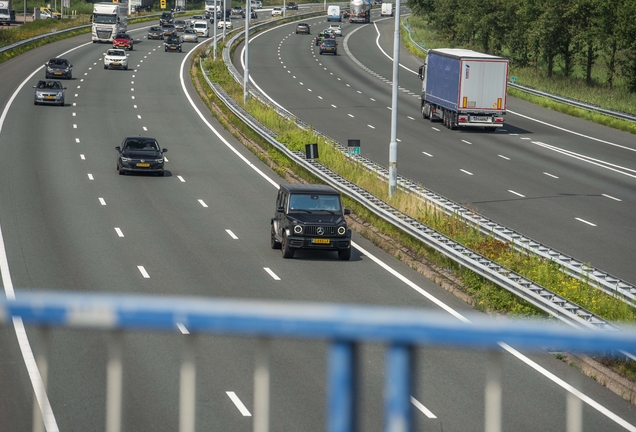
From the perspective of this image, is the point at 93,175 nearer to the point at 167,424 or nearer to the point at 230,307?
the point at 167,424

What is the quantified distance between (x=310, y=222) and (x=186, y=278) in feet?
14.5

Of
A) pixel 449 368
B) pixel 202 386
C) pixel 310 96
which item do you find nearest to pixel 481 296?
pixel 449 368

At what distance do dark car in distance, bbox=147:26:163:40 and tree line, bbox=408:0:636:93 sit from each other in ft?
96.5

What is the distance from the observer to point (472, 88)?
52.3 m

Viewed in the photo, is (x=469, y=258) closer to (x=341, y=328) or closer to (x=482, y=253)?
(x=482, y=253)

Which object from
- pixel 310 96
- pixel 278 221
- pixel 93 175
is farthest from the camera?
pixel 310 96

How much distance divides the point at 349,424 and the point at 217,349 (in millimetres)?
13455

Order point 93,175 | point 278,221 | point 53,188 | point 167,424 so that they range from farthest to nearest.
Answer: point 93,175
point 53,188
point 278,221
point 167,424

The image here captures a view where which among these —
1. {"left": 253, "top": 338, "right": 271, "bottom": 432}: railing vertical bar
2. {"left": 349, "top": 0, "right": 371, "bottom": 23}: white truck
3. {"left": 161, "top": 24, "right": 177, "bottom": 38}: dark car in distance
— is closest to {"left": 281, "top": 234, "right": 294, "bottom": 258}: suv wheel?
{"left": 253, "top": 338, "right": 271, "bottom": 432}: railing vertical bar

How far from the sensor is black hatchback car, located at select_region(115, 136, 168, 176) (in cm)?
3969

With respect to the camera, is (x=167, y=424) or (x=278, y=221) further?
(x=278, y=221)

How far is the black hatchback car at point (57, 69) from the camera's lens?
69931 mm

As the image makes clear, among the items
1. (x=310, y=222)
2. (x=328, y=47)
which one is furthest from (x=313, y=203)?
(x=328, y=47)

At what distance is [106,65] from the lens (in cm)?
7862
